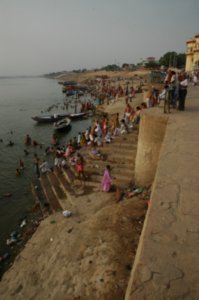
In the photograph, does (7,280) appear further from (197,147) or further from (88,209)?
(197,147)

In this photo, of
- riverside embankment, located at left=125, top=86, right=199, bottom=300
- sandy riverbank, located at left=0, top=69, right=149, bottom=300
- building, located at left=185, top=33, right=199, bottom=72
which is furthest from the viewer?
building, located at left=185, top=33, right=199, bottom=72

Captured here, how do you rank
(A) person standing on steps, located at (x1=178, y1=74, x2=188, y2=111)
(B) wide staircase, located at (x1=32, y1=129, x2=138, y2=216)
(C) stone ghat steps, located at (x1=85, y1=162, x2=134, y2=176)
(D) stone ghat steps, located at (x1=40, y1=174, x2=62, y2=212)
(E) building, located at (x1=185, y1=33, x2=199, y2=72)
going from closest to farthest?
(A) person standing on steps, located at (x1=178, y1=74, x2=188, y2=111) < (B) wide staircase, located at (x1=32, y1=129, x2=138, y2=216) < (D) stone ghat steps, located at (x1=40, y1=174, x2=62, y2=212) < (C) stone ghat steps, located at (x1=85, y1=162, x2=134, y2=176) < (E) building, located at (x1=185, y1=33, x2=199, y2=72)

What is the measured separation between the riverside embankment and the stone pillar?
2.17 meters

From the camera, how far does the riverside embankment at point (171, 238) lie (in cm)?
244

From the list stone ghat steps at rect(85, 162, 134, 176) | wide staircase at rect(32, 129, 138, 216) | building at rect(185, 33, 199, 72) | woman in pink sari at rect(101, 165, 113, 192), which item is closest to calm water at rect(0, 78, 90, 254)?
wide staircase at rect(32, 129, 138, 216)

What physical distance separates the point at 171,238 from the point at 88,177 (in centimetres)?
719

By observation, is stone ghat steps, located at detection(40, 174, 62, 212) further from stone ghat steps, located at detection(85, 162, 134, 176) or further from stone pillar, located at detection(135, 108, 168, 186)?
stone pillar, located at detection(135, 108, 168, 186)

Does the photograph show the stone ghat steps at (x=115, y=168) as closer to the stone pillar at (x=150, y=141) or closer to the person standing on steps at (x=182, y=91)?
the stone pillar at (x=150, y=141)

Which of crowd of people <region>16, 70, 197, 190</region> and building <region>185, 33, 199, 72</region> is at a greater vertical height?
building <region>185, 33, 199, 72</region>

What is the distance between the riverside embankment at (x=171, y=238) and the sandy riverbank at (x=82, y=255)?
2037mm

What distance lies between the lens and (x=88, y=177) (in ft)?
33.2

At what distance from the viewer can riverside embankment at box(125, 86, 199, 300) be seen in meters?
2.44

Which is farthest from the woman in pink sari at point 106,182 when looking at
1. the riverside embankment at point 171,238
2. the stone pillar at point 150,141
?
the riverside embankment at point 171,238

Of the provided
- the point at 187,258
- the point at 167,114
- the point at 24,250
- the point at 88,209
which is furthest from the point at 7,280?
the point at 167,114
